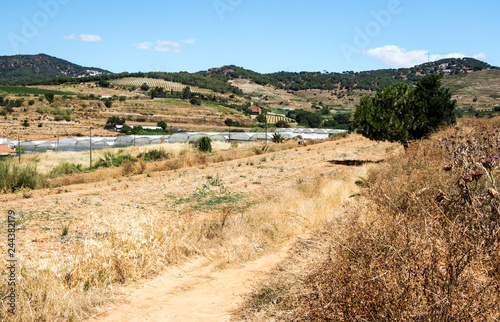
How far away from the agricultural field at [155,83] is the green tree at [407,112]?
12526 cm

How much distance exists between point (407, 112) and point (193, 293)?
1996 centimetres

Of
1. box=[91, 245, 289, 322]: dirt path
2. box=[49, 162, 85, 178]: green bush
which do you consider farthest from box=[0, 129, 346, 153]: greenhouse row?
box=[91, 245, 289, 322]: dirt path

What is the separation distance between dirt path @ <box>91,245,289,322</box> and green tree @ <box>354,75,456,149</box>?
16.7 meters

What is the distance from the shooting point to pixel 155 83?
159 m

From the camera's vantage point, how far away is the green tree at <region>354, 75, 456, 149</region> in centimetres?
2123

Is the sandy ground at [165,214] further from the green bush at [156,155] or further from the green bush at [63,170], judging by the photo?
the green bush at [156,155]

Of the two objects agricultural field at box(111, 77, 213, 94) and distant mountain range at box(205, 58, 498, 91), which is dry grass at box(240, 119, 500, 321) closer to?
agricultural field at box(111, 77, 213, 94)

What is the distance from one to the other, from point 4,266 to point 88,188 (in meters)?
13.2

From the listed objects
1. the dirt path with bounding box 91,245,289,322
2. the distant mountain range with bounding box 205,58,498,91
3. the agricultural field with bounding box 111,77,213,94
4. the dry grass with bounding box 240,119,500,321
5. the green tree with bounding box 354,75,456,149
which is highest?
the distant mountain range with bounding box 205,58,498,91

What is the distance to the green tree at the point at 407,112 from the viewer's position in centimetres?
2123

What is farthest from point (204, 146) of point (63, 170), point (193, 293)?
point (193, 293)

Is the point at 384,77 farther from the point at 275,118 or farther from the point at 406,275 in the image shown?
the point at 406,275

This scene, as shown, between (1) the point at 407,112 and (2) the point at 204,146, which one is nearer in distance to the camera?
(1) the point at 407,112

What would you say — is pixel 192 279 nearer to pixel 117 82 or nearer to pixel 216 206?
pixel 216 206
